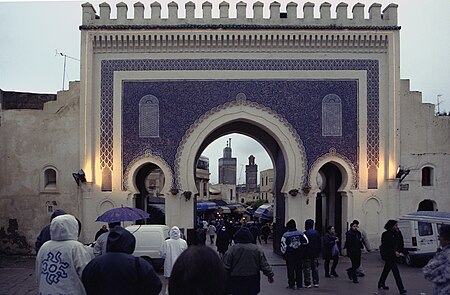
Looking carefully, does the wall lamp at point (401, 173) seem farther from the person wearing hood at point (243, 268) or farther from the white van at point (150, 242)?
the person wearing hood at point (243, 268)

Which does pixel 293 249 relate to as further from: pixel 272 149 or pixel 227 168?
pixel 227 168

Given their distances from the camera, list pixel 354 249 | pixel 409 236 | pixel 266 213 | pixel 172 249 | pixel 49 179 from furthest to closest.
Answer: pixel 266 213, pixel 49 179, pixel 409 236, pixel 354 249, pixel 172 249

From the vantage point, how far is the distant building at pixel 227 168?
70.6 meters

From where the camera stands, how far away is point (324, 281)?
12414 mm

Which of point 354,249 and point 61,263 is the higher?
point 61,263

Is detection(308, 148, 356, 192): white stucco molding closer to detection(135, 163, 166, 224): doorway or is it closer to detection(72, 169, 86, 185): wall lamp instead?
detection(135, 163, 166, 224): doorway

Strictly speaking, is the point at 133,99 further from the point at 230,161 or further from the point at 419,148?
the point at 230,161

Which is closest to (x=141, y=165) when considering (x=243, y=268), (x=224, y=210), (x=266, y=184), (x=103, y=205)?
(x=103, y=205)

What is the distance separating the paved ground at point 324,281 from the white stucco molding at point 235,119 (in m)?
3.14

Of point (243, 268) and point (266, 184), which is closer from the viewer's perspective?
point (243, 268)

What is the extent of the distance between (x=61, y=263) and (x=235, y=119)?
40.4 ft

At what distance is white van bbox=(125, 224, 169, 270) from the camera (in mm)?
14039

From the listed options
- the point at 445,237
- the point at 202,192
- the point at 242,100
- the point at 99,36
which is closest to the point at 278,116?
the point at 242,100

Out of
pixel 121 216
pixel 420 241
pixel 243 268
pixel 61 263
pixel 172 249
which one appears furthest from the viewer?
pixel 420 241
